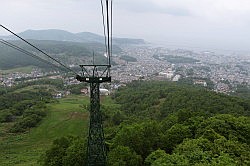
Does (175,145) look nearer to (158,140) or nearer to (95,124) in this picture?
(158,140)

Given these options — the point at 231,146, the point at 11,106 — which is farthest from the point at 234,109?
the point at 11,106

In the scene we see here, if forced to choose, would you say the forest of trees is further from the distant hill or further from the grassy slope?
the distant hill

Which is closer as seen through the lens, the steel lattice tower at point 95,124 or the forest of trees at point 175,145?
the steel lattice tower at point 95,124

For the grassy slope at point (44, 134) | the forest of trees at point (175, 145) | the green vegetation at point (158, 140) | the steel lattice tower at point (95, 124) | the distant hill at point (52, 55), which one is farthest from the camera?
the distant hill at point (52, 55)

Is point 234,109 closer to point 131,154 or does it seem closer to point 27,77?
point 131,154

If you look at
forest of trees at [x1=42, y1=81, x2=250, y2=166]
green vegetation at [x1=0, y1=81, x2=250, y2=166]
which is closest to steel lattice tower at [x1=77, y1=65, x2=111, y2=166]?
forest of trees at [x1=42, y1=81, x2=250, y2=166]

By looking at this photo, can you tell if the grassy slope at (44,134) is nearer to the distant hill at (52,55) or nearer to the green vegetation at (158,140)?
the green vegetation at (158,140)

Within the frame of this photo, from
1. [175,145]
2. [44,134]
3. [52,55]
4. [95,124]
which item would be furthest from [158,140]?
[52,55]

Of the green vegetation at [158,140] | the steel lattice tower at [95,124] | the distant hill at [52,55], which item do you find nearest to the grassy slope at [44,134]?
the green vegetation at [158,140]

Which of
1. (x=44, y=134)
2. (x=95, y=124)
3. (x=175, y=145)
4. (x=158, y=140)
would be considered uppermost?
(x=95, y=124)
